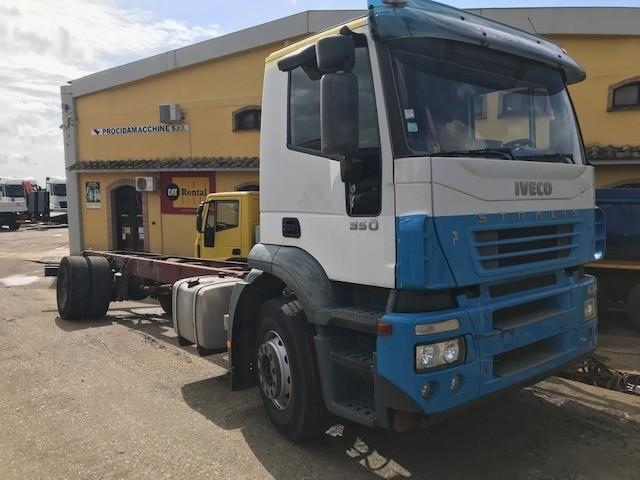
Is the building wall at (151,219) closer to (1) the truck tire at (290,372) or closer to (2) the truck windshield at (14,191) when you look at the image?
(1) the truck tire at (290,372)

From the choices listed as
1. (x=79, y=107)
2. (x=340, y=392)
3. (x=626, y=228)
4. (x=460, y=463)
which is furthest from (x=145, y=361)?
(x=79, y=107)

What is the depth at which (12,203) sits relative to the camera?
34.8 meters

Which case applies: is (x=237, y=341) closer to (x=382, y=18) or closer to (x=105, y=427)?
(x=105, y=427)

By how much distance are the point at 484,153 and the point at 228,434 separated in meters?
2.85

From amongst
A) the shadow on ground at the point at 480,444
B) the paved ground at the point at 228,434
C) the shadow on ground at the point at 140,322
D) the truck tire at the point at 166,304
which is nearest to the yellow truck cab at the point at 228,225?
the truck tire at the point at 166,304

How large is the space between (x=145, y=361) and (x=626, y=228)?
684 centimetres

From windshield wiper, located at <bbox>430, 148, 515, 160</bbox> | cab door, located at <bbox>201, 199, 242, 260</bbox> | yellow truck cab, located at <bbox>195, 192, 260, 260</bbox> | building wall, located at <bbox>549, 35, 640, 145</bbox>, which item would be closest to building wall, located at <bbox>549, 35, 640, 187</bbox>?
building wall, located at <bbox>549, 35, 640, 145</bbox>

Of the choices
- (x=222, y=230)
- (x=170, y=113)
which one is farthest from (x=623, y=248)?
(x=170, y=113)

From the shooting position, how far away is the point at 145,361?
20.6 feet

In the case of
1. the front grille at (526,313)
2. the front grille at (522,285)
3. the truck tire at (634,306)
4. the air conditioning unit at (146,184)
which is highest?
the air conditioning unit at (146,184)

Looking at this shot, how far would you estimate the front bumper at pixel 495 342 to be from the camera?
302 cm

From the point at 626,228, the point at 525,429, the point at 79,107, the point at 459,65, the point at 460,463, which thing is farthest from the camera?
the point at 79,107

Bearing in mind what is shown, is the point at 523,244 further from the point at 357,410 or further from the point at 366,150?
the point at 357,410

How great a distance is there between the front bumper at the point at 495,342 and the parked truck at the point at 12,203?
37.2 metres
